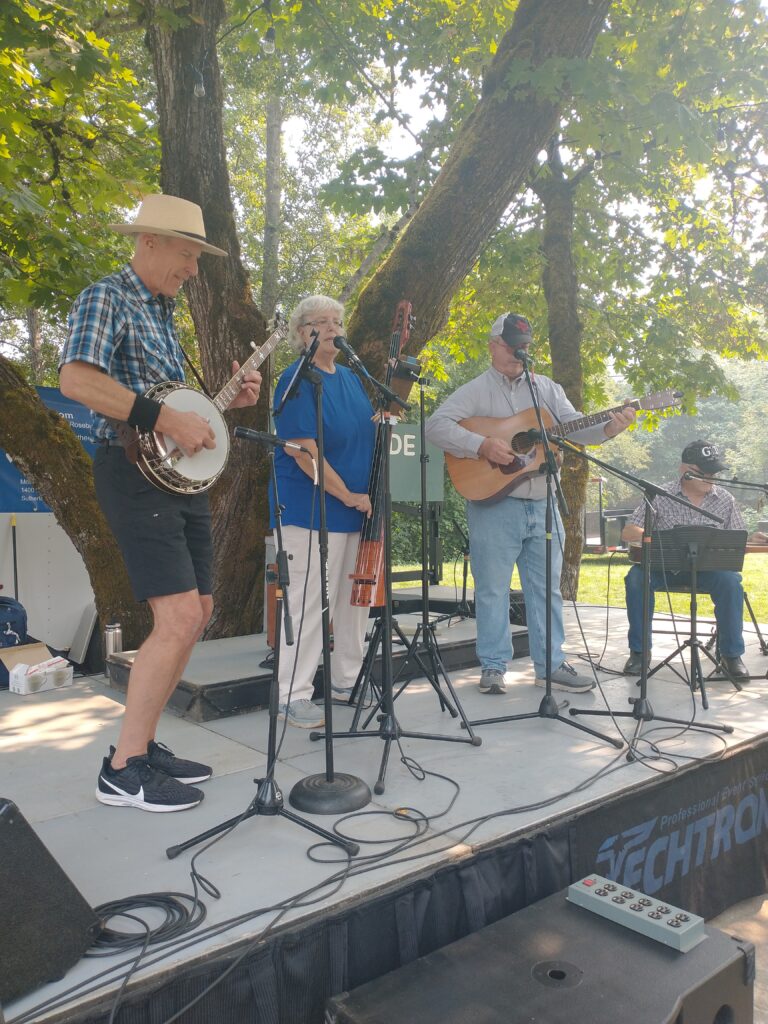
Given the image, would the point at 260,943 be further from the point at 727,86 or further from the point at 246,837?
the point at 727,86

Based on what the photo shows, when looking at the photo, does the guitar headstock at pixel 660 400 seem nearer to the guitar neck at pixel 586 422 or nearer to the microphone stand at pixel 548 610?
the guitar neck at pixel 586 422

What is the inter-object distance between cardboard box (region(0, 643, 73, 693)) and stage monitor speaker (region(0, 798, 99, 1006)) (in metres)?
2.77

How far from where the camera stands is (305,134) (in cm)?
2008

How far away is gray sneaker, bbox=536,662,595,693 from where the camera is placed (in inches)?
162

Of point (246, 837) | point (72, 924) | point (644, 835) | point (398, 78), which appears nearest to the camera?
point (72, 924)

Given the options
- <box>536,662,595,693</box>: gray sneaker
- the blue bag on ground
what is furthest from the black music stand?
the blue bag on ground

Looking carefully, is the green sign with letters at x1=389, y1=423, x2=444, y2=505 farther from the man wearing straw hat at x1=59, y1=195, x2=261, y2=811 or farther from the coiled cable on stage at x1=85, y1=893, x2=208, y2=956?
the coiled cable on stage at x1=85, y1=893, x2=208, y2=956

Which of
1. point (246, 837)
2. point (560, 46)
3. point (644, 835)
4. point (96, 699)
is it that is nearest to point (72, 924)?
point (246, 837)

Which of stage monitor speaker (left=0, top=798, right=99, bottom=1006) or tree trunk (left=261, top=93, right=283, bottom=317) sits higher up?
tree trunk (left=261, top=93, right=283, bottom=317)

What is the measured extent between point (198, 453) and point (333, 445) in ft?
3.27

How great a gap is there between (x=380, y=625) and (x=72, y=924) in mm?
2167

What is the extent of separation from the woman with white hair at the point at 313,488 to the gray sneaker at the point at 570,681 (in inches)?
49.3

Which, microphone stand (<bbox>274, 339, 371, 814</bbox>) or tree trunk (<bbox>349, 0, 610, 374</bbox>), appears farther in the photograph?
tree trunk (<bbox>349, 0, 610, 374</bbox>)

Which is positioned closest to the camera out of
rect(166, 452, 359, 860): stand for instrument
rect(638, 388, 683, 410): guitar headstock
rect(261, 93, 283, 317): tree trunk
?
rect(166, 452, 359, 860): stand for instrument
